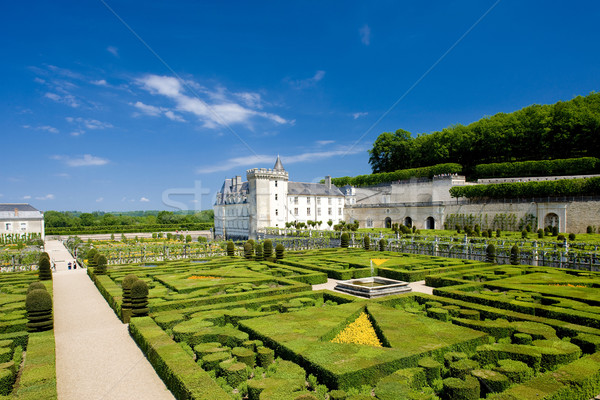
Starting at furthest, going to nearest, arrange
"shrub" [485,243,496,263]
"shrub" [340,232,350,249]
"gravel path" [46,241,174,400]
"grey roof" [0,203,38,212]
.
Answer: "grey roof" [0,203,38,212], "shrub" [340,232,350,249], "shrub" [485,243,496,263], "gravel path" [46,241,174,400]

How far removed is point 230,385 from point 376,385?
3013 millimetres

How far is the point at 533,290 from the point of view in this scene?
13617mm

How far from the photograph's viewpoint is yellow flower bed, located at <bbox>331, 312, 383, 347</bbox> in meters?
9.59

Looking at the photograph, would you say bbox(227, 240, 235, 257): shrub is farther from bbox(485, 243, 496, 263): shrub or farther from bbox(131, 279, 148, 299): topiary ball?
bbox(485, 243, 496, 263): shrub

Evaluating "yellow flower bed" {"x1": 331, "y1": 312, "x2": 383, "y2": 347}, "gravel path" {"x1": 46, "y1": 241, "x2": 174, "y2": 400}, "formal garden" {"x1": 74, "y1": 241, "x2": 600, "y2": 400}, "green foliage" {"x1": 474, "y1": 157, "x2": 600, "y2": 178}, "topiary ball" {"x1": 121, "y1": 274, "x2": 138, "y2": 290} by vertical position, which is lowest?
"gravel path" {"x1": 46, "y1": 241, "x2": 174, "y2": 400}

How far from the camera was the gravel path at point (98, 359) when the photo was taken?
24.8ft

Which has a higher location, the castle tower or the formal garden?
the castle tower

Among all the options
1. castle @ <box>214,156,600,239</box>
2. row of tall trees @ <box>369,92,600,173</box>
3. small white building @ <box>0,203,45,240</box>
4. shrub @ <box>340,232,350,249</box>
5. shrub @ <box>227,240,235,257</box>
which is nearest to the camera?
shrub @ <box>227,240,235,257</box>

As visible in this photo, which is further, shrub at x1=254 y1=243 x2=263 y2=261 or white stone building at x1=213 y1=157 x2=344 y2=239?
white stone building at x1=213 y1=157 x2=344 y2=239

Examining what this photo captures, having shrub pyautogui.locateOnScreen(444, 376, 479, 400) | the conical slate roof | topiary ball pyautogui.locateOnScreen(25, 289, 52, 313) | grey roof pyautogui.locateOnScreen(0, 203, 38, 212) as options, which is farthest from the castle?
shrub pyautogui.locateOnScreen(444, 376, 479, 400)

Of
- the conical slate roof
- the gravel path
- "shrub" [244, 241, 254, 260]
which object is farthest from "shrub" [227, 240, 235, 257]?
the conical slate roof

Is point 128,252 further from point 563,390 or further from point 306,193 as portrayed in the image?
point 306,193

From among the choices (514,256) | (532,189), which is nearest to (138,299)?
(514,256)

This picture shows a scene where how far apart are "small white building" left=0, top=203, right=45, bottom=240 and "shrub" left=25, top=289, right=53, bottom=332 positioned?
51.8 meters
